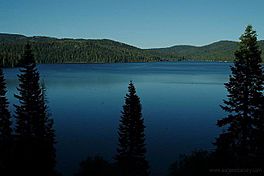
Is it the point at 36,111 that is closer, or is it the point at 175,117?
the point at 36,111

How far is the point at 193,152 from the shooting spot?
27.9m

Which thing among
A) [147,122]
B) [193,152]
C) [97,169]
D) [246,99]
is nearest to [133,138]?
[193,152]

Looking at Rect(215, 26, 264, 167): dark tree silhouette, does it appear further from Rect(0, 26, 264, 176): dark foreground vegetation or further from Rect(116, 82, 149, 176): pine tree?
Rect(116, 82, 149, 176): pine tree

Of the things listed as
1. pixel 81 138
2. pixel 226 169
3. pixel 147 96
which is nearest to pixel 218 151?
pixel 226 169

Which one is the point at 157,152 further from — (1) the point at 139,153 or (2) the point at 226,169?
(2) the point at 226,169

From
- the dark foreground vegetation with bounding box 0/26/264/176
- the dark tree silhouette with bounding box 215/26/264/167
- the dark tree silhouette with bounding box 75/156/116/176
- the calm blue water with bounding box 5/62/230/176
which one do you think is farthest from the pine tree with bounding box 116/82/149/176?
the dark tree silhouette with bounding box 75/156/116/176

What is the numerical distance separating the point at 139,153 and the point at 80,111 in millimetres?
30940

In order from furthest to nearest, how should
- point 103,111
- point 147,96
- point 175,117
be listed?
point 147,96 < point 103,111 < point 175,117

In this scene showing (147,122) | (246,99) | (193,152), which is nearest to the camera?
(246,99)

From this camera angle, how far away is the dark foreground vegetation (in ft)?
59.4

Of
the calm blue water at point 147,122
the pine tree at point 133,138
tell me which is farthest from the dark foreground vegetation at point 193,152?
the calm blue water at point 147,122

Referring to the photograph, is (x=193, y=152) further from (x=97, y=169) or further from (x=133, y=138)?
(x=97, y=169)

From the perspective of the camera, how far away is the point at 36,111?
35.3 m

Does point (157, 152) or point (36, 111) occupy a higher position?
point (36, 111)
